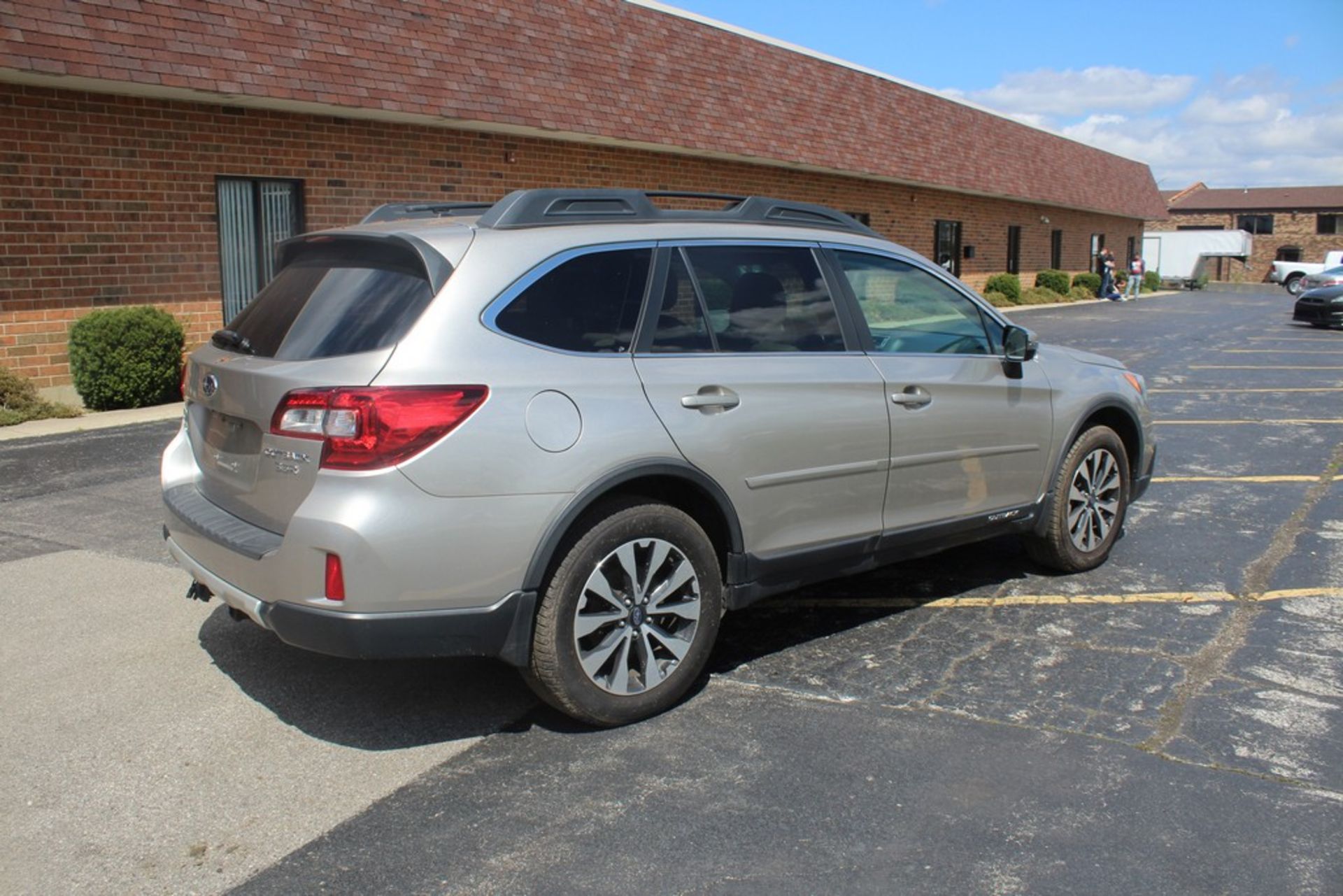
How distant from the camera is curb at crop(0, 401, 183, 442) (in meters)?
10.7

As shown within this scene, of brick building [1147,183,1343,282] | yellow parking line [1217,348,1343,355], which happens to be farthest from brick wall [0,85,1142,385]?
brick building [1147,183,1343,282]

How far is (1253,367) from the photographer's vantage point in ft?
58.4

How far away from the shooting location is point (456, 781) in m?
3.79

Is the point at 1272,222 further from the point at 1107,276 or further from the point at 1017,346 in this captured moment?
the point at 1017,346

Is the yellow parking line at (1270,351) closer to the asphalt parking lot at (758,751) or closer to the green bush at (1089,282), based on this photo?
the asphalt parking lot at (758,751)

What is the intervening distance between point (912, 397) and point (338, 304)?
244 cm

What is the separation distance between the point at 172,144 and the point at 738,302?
10486 mm

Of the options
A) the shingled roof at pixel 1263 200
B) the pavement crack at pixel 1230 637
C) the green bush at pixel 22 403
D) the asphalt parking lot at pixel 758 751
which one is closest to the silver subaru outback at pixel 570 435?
the asphalt parking lot at pixel 758 751

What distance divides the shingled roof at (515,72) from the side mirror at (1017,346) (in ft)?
31.1

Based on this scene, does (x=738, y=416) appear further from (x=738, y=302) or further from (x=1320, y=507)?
(x=1320, y=507)

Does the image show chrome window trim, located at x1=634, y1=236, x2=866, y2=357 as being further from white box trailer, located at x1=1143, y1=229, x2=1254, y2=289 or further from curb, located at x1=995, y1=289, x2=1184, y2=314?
white box trailer, located at x1=1143, y1=229, x2=1254, y2=289

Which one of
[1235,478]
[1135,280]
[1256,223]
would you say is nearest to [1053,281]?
[1135,280]

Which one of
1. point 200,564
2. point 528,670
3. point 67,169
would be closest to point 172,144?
point 67,169

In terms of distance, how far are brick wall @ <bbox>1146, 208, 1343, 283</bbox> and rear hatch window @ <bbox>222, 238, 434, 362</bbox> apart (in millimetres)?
76229
